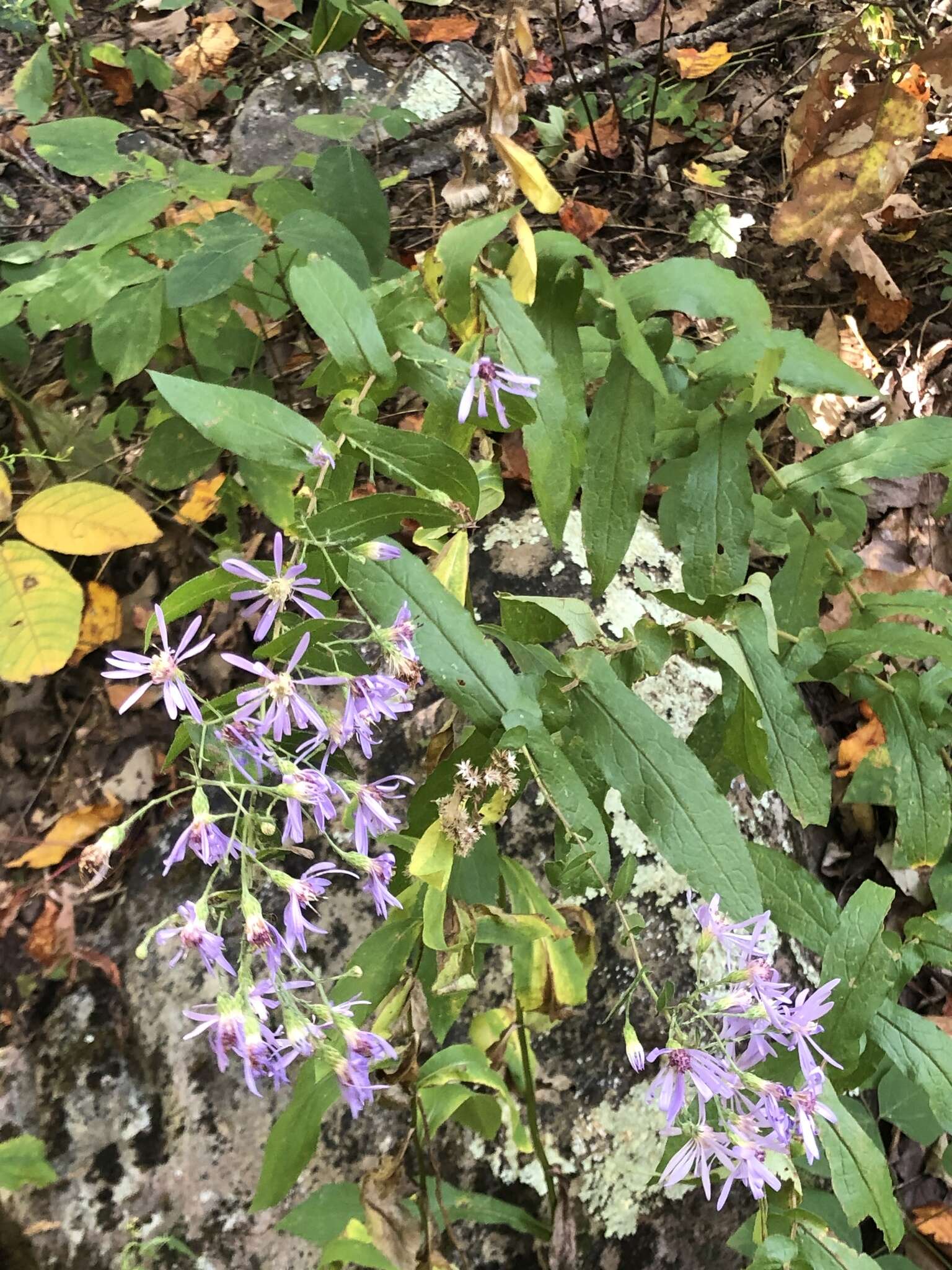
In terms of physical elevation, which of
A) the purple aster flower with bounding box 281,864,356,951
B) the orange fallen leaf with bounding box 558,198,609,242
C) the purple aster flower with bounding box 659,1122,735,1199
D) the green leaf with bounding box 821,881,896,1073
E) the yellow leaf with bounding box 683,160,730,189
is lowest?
the green leaf with bounding box 821,881,896,1073

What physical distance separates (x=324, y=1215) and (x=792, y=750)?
3.50ft

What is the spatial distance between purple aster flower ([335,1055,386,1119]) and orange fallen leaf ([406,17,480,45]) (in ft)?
11.9

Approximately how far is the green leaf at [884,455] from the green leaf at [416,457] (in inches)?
33.7

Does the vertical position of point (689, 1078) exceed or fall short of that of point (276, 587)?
it falls short

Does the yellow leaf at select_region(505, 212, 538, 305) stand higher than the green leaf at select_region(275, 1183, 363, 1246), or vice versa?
the yellow leaf at select_region(505, 212, 538, 305)

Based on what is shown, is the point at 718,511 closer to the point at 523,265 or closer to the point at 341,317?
the point at 523,265

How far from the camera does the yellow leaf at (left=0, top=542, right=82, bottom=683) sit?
2146 millimetres

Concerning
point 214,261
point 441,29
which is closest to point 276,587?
point 214,261

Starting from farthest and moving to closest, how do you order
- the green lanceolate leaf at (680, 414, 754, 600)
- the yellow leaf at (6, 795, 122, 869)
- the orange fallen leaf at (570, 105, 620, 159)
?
the orange fallen leaf at (570, 105, 620, 159) → the yellow leaf at (6, 795, 122, 869) → the green lanceolate leaf at (680, 414, 754, 600)

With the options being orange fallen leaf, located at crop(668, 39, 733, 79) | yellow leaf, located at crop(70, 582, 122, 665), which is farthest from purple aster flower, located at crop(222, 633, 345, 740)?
orange fallen leaf, located at crop(668, 39, 733, 79)

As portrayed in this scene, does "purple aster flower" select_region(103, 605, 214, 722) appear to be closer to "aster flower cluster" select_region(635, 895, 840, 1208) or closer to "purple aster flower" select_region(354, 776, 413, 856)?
"purple aster flower" select_region(354, 776, 413, 856)

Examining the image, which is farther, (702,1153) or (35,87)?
(35,87)

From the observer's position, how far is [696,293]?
49.9 inches

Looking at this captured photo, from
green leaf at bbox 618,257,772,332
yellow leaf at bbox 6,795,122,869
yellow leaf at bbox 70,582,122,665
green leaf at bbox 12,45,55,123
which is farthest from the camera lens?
green leaf at bbox 12,45,55,123
